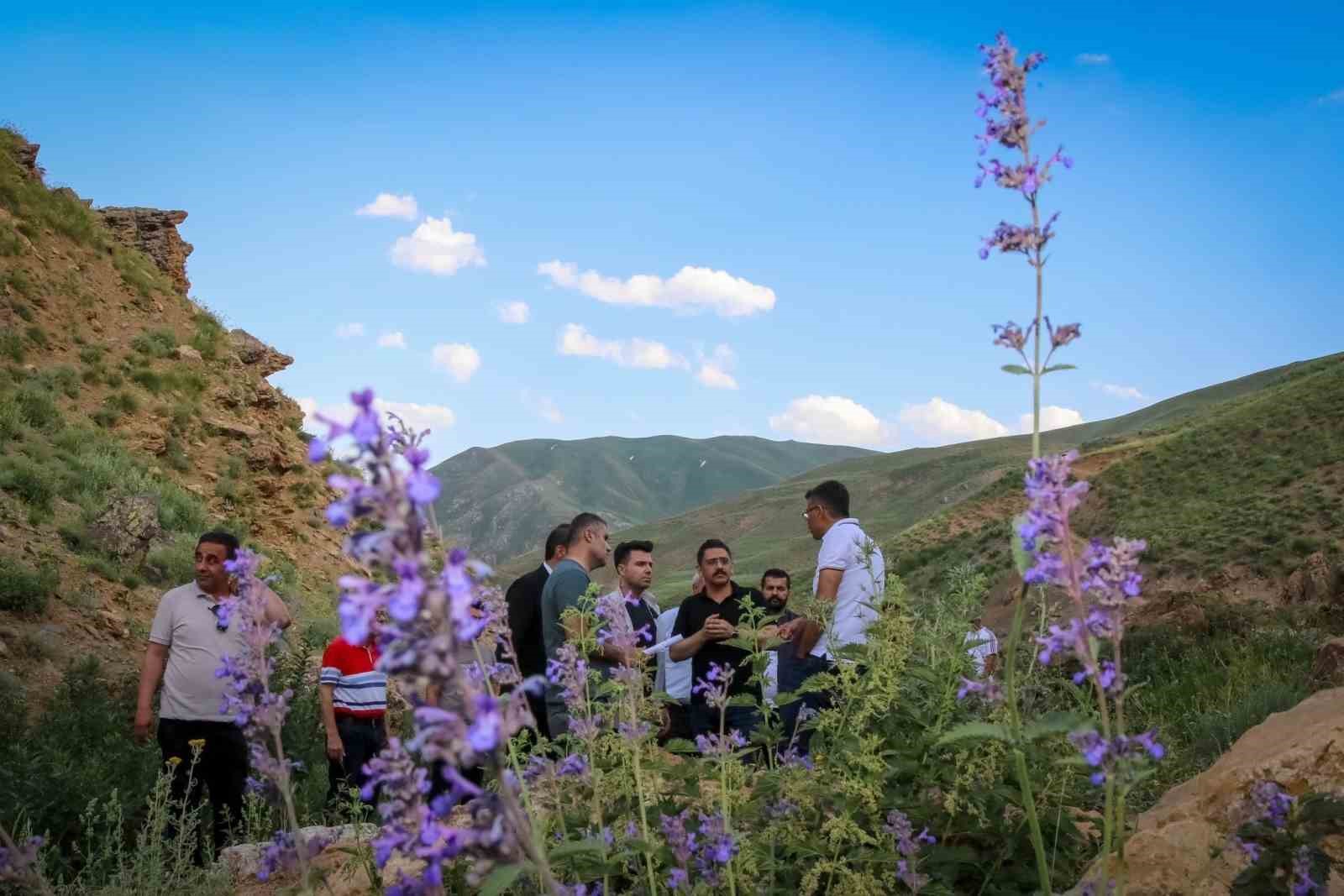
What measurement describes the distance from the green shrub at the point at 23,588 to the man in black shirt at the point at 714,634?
8.72 metres

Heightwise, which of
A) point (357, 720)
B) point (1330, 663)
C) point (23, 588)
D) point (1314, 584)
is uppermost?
point (23, 588)

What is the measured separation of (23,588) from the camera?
446 inches

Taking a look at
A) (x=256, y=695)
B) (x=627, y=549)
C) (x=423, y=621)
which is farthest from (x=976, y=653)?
(x=423, y=621)

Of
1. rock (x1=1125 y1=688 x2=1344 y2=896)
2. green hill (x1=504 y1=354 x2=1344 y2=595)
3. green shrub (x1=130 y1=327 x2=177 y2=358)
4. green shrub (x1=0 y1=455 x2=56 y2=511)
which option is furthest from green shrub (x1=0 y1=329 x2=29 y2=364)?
rock (x1=1125 y1=688 x2=1344 y2=896)

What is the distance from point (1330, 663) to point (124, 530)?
1549 centimetres

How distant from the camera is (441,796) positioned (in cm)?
171

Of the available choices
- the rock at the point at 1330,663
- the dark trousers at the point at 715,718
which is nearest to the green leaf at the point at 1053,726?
the dark trousers at the point at 715,718

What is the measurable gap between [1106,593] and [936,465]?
133587 mm

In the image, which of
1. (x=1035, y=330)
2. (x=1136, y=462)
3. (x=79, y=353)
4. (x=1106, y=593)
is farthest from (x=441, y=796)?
(x=1136, y=462)

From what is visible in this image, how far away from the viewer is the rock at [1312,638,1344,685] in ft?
30.4

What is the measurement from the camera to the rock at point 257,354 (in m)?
24.2

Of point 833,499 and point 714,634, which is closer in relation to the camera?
point 714,634

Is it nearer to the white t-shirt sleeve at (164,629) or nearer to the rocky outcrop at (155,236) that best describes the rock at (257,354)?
the rocky outcrop at (155,236)

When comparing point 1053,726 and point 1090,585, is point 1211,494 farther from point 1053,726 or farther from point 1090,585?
point 1053,726
